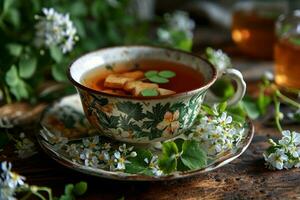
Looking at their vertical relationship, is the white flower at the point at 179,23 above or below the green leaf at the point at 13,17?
below

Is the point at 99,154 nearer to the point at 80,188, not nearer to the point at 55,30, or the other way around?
the point at 80,188

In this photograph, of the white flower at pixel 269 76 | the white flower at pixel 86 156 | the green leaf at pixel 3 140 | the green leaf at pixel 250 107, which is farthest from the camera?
the white flower at pixel 269 76

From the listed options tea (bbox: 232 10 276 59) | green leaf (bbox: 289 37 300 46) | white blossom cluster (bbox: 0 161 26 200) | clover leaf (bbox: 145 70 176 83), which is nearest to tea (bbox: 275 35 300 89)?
green leaf (bbox: 289 37 300 46)

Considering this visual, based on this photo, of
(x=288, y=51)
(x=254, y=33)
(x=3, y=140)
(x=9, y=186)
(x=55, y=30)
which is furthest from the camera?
(x=254, y=33)

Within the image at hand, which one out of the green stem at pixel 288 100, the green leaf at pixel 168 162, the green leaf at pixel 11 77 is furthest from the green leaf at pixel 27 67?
the green stem at pixel 288 100

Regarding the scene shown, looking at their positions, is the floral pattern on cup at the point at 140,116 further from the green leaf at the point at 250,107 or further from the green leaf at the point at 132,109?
the green leaf at the point at 250,107

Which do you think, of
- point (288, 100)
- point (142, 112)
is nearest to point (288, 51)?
point (288, 100)

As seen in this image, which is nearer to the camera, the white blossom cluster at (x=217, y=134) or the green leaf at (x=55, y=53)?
the white blossom cluster at (x=217, y=134)
